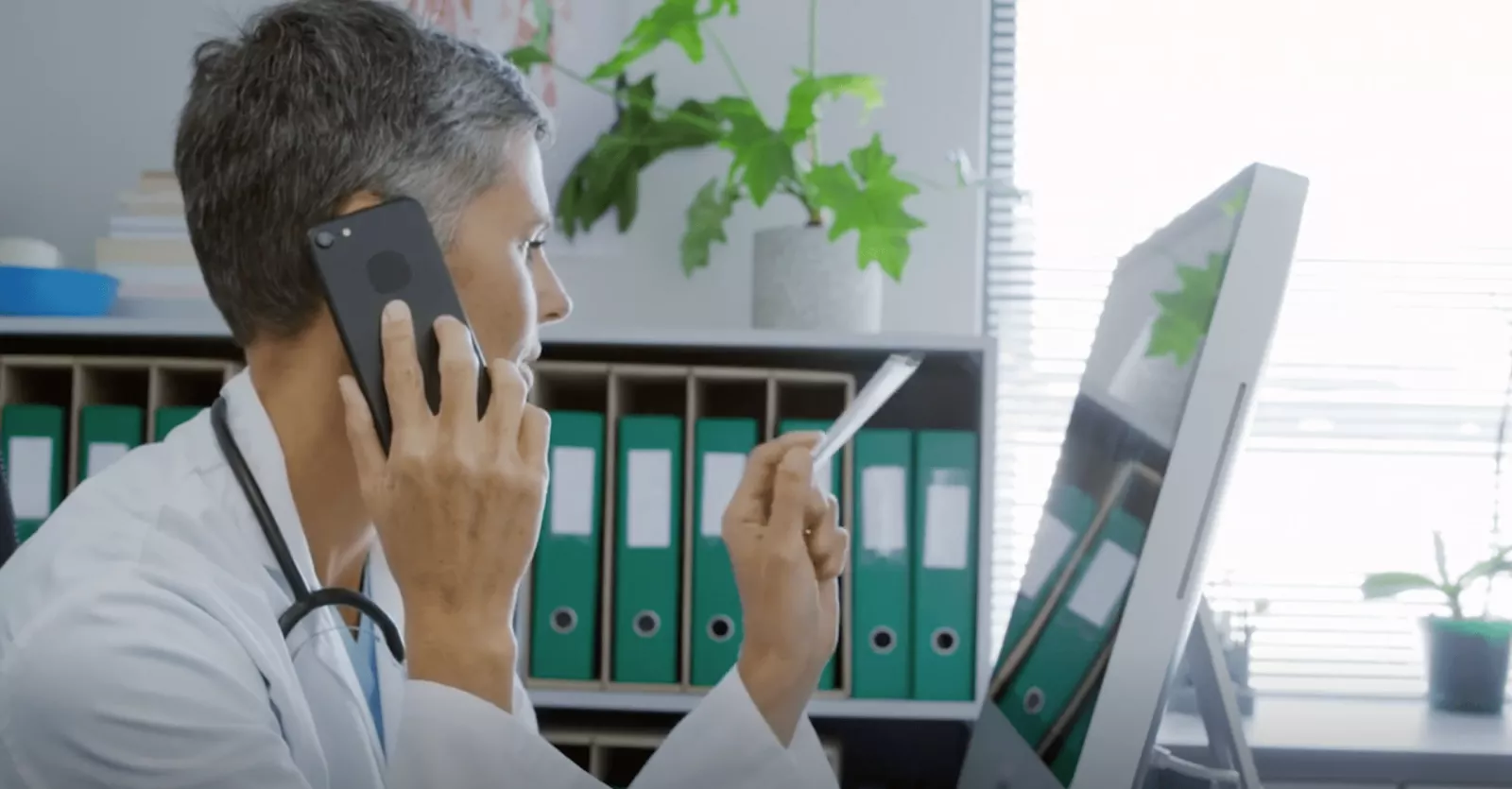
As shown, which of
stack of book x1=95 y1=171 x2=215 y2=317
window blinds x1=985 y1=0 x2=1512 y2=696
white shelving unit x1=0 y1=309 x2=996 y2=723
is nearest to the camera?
white shelving unit x1=0 y1=309 x2=996 y2=723

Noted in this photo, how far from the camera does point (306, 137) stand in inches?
33.4

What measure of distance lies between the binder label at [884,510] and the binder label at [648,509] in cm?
25

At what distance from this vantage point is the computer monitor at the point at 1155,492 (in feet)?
2.20

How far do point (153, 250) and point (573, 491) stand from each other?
764 millimetres

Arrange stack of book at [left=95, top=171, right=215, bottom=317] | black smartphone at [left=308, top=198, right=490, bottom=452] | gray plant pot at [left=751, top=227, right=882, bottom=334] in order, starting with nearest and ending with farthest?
black smartphone at [left=308, top=198, right=490, bottom=452], gray plant pot at [left=751, top=227, right=882, bottom=334], stack of book at [left=95, top=171, right=215, bottom=317]

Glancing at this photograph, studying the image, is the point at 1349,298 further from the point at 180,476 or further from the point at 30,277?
the point at 30,277

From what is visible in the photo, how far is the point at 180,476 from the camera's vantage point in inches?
33.0

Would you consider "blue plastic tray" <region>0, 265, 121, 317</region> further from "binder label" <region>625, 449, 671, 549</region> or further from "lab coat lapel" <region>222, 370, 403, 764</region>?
"lab coat lapel" <region>222, 370, 403, 764</region>

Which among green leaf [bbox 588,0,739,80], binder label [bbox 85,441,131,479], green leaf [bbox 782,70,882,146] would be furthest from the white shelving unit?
green leaf [bbox 588,0,739,80]

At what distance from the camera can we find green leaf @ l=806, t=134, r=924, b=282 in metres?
1.57

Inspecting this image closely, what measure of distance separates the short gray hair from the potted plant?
72 centimetres

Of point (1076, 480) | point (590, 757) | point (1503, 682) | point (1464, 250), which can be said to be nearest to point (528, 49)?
point (590, 757)

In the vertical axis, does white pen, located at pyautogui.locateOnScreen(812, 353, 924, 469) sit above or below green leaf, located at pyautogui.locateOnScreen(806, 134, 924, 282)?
below

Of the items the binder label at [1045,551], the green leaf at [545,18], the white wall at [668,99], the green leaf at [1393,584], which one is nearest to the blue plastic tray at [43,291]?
the white wall at [668,99]
